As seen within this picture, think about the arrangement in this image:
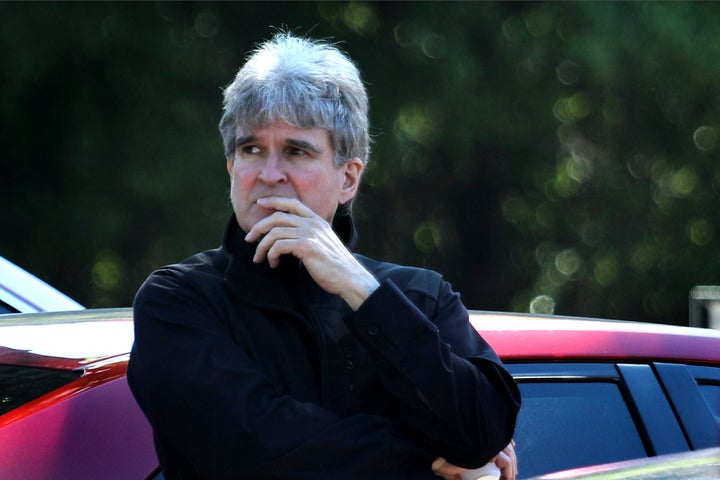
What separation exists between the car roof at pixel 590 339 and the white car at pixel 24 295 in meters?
1.41

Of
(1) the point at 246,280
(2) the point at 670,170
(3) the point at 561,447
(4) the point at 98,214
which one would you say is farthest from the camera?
(2) the point at 670,170

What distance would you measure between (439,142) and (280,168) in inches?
344

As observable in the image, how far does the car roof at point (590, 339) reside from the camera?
2.65 meters

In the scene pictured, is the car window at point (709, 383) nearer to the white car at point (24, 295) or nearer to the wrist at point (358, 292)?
the wrist at point (358, 292)

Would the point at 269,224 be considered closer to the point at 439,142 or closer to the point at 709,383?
the point at 709,383

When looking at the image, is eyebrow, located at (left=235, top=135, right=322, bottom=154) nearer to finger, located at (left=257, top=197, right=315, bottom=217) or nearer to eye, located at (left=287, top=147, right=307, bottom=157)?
eye, located at (left=287, top=147, right=307, bottom=157)

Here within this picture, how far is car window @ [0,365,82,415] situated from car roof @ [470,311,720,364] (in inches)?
32.8

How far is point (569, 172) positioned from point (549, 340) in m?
9.06

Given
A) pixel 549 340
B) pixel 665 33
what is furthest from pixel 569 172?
pixel 549 340

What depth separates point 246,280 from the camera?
2.29m

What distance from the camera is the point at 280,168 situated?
236cm

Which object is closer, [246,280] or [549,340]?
[246,280]

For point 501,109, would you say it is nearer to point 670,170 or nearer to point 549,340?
point 670,170

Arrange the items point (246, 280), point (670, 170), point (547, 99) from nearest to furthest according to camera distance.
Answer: point (246, 280) < point (547, 99) < point (670, 170)
